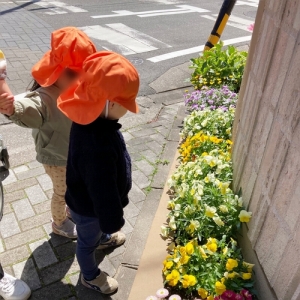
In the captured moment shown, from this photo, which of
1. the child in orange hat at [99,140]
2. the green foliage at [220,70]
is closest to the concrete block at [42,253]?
the child in orange hat at [99,140]

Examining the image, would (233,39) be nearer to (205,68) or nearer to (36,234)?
(205,68)

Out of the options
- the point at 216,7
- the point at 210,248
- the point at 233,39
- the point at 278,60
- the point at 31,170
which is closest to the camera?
the point at 278,60

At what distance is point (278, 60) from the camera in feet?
5.93

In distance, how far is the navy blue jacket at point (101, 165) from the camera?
163 centimetres

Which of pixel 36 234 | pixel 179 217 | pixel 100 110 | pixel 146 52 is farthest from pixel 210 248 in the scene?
pixel 146 52

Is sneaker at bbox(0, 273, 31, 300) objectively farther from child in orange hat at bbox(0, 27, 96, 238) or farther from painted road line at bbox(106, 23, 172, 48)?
painted road line at bbox(106, 23, 172, 48)

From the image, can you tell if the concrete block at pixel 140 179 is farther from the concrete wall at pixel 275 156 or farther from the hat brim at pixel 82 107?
the hat brim at pixel 82 107

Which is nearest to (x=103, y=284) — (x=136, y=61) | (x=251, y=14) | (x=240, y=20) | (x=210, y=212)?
(x=210, y=212)

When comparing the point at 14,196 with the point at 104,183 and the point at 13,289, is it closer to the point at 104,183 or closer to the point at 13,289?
the point at 13,289

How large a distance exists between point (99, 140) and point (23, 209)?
5.09 ft

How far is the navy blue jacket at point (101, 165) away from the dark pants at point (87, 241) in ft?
0.55

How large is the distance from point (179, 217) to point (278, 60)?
1.25 m

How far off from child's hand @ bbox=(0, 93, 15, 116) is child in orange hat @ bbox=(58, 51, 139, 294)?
0.38 meters

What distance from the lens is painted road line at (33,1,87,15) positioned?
10348mm
